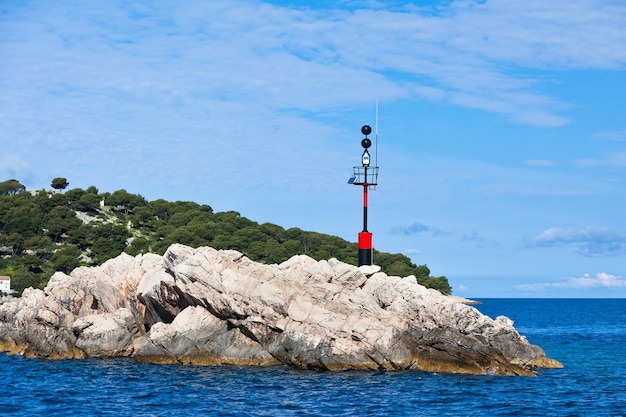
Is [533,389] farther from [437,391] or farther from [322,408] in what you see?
[322,408]

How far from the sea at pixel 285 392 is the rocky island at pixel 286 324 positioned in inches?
38.6

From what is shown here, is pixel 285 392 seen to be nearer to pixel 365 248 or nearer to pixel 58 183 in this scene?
pixel 365 248

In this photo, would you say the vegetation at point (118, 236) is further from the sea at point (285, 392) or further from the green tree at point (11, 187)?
the sea at point (285, 392)

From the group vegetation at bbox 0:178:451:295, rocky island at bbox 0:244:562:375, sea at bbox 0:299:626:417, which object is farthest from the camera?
vegetation at bbox 0:178:451:295

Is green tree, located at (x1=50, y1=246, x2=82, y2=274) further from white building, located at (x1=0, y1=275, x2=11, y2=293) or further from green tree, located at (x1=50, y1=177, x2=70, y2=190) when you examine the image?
green tree, located at (x1=50, y1=177, x2=70, y2=190)

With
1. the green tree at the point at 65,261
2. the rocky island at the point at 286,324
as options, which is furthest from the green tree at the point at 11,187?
the rocky island at the point at 286,324

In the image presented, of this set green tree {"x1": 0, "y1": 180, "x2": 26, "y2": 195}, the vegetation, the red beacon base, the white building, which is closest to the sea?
the red beacon base

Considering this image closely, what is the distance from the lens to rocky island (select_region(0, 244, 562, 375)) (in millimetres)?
36938

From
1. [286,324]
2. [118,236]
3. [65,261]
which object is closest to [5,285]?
[65,261]

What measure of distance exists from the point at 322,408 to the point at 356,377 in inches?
269

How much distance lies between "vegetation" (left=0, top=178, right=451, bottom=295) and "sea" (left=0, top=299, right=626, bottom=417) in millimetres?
55612

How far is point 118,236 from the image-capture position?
107875mm

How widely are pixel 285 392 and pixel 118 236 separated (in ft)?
266

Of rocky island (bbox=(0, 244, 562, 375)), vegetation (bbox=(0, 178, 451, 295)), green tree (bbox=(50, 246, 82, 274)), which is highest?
vegetation (bbox=(0, 178, 451, 295))
